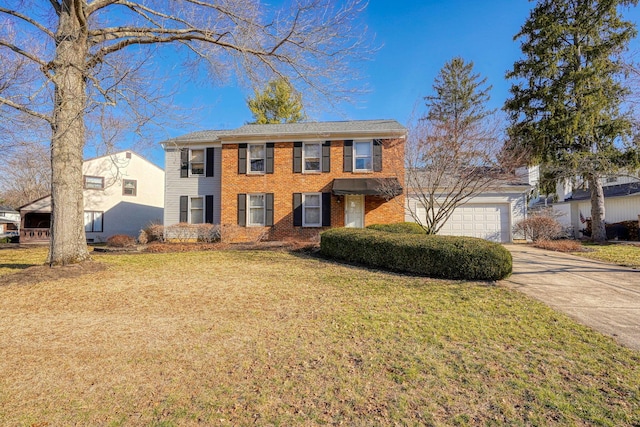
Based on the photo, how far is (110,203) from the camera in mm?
21219

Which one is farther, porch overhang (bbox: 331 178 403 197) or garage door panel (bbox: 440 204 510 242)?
garage door panel (bbox: 440 204 510 242)

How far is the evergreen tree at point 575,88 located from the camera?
570 inches

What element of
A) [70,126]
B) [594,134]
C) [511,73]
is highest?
[511,73]

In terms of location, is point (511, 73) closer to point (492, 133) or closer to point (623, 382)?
point (492, 133)

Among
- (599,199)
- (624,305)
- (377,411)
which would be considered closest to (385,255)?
(624,305)

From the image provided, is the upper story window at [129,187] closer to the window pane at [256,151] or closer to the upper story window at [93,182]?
the upper story window at [93,182]

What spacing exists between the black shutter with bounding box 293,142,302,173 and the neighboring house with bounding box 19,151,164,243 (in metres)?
11.5

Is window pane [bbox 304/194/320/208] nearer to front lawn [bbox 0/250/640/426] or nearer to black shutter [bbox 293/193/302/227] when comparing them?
black shutter [bbox 293/193/302/227]

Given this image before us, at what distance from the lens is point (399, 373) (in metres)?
3.00

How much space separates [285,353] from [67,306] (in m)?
4.07

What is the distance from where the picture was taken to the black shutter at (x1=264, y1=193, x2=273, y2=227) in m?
15.0

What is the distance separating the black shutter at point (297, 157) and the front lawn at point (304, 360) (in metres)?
9.86

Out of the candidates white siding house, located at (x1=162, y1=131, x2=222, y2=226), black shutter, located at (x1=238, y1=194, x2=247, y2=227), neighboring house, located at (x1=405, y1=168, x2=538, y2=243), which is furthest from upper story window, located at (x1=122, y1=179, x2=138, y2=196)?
neighboring house, located at (x1=405, y1=168, x2=538, y2=243)

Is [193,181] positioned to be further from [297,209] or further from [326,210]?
[326,210]
